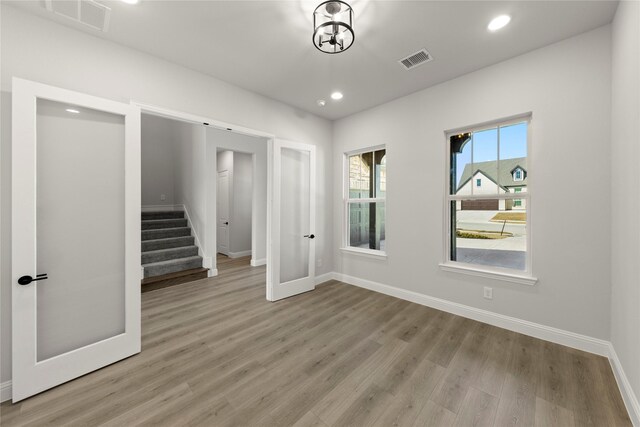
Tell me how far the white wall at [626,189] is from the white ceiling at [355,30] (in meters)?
0.47

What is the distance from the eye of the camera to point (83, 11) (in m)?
1.97

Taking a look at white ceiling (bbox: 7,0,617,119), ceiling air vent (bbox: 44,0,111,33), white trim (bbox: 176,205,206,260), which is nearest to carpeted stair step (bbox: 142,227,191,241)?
white trim (bbox: 176,205,206,260)

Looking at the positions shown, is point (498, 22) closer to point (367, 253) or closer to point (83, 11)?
point (367, 253)

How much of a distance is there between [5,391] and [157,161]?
19.4ft

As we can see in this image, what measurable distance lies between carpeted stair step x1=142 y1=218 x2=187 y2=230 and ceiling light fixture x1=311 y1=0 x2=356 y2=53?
→ 5031 mm

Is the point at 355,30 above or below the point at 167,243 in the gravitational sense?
above

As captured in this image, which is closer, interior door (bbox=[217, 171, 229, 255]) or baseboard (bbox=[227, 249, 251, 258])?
baseboard (bbox=[227, 249, 251, 258])

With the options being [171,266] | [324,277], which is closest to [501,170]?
[324,277]

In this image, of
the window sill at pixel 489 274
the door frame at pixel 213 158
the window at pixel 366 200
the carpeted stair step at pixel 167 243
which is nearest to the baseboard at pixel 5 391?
the door frame at pixel 213 158

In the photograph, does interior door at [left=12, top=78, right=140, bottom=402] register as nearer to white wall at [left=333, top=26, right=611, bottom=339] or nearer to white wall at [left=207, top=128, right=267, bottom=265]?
white wall at [left=207, top=128, right=267, bottom=265]

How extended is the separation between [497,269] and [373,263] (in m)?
1.65

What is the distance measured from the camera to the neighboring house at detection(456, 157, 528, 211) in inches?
109

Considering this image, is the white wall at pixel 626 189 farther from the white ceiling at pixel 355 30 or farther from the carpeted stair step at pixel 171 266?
the carpeted stair step at pixel 171 266

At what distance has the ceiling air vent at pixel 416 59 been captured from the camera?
2.57 m
